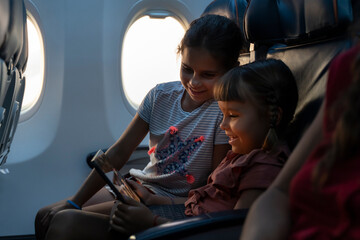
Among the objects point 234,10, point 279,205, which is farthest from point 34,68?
point 279,205

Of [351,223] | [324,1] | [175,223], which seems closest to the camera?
[351,223]

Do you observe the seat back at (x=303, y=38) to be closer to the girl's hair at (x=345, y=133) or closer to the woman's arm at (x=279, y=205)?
the woman's arm at (x=279, y=205)

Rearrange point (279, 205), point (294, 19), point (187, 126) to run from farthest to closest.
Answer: point (187, 126) → point (294, 19) → point (279, 205)

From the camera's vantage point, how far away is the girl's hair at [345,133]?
0.65 meters

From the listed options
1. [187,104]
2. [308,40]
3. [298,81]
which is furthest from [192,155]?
[308,40]

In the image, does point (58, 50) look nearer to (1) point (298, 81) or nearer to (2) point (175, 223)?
(1) point (298, 81)

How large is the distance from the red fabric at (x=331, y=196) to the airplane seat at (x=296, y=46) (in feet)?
0.88

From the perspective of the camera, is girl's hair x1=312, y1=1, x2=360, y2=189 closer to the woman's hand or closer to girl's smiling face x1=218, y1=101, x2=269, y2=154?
girl's smiling face x1=218, y1=101, x2=269, y2=154

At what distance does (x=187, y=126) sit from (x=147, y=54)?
186 cm

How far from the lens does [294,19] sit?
145 centimetres

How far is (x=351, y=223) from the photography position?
25.4 inches

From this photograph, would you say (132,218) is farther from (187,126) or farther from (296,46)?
(296,46)

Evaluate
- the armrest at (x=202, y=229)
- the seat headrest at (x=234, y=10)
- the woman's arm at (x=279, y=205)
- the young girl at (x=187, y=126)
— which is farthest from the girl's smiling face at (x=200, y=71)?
the woman's arm at (x=279, y=205)

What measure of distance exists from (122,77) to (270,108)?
2086 millimetres
